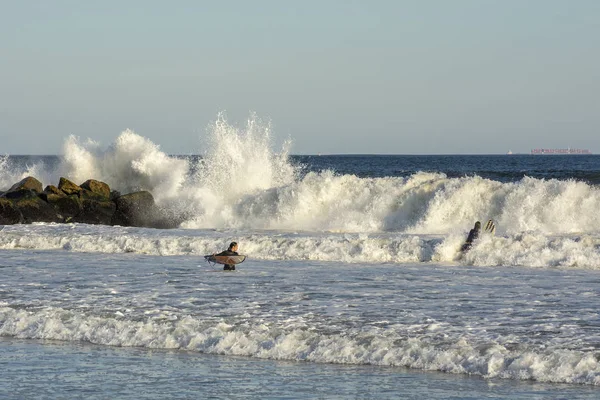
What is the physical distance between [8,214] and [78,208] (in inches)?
90.8

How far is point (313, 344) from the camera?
11.5 metres

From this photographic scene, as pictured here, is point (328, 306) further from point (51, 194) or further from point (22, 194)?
point (22, 194)

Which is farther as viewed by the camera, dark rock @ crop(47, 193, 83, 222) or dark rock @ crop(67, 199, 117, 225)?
dark rock @ crop(67, 199, 117, 225)

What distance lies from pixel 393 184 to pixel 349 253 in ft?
36.6

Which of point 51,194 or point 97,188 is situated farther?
point 97,188

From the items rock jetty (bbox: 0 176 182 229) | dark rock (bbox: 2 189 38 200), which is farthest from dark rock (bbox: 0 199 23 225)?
dark rock (bbox: 2 189 38 200)

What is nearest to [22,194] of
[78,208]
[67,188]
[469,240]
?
[67,188]

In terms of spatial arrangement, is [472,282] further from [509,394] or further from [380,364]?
[509,394]

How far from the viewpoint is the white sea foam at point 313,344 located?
10211 mm

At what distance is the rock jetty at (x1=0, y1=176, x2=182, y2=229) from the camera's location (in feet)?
101

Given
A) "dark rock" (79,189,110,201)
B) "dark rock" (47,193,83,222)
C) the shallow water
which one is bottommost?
the shallow water

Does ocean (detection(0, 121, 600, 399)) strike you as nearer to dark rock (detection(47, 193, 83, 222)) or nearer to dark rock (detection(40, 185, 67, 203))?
dark rock (detection(47, 193, 83, 222))

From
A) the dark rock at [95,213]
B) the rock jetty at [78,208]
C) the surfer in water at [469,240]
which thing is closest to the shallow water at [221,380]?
the surfer in water at [469,240]

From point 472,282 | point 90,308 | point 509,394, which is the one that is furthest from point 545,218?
point 509,394
